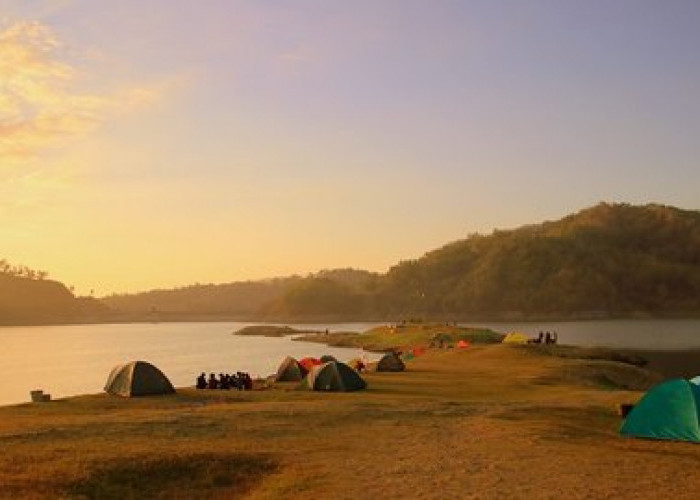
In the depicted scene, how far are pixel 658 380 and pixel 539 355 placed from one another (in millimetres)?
10227

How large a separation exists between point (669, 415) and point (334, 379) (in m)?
18.6

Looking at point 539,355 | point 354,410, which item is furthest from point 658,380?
point 354,410

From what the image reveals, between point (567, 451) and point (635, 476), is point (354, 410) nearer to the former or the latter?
point (567, 451)

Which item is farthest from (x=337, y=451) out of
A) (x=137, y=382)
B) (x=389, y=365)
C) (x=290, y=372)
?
(x=389, y=365)

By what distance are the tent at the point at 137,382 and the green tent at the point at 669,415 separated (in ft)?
69.5

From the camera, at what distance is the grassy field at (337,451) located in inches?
639

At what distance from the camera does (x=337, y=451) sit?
1997 centimetres

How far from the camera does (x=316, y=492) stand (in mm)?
15734

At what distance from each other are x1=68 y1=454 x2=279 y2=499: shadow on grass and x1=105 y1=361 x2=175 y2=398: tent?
1662 cm

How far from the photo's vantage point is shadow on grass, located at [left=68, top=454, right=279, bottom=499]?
56.3ft

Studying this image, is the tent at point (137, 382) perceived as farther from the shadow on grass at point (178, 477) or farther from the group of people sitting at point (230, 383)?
the shadow on grass at point (178, 477)

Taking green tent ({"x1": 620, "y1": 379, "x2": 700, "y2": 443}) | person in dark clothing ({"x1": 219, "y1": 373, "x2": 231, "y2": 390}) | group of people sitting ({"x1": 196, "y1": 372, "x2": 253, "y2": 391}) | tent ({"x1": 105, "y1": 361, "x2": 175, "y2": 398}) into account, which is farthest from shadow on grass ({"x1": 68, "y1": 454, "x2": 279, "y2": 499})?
person in dark clothing ({"x1": 219, "y1": 373, "x2": 231, "y2": 390})

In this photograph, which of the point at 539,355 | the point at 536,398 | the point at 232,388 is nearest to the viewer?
the point at 536,398

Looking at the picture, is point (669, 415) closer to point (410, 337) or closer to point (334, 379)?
point (334, 379)
